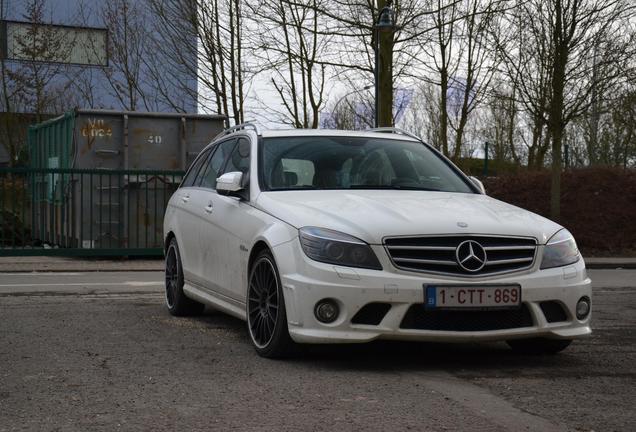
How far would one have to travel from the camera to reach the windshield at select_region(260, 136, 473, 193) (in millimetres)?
7293

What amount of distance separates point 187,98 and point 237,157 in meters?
22.8

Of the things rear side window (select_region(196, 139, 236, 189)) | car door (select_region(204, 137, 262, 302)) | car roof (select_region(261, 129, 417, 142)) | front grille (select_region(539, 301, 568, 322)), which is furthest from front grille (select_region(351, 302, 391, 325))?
rear side window (select_region(196, 139, 236, 189))

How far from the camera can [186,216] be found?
856cm

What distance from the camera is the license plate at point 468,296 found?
19.3ft

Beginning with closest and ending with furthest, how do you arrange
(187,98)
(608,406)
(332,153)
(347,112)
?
(608,406) < (332,153) < (187,98) < (347,112)

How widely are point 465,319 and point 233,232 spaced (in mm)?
1904

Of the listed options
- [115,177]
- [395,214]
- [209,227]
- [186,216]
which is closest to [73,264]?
[115,177]

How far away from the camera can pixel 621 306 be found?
10.0m

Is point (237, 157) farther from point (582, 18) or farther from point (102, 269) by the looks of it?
point (582, 18)

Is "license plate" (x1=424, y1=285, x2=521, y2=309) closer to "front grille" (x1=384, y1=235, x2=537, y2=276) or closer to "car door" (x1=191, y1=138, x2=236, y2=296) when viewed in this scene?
"front grille" (x1=384, y1=235, x2=537, y2=276)

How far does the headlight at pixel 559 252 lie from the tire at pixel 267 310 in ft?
5.31

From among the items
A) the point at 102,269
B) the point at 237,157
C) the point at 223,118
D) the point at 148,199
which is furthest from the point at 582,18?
the point at 237,157

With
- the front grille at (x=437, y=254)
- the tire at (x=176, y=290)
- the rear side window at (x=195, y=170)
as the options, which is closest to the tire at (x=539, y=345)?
the front grille at (x=437, y=254)

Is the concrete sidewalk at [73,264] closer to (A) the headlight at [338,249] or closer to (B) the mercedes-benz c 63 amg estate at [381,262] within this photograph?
(B) the mercedes-benz c 63 amg estate at [381,262]
